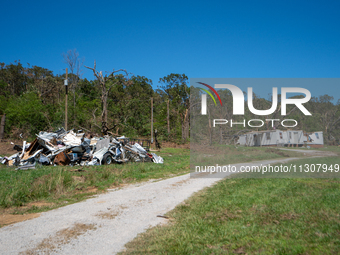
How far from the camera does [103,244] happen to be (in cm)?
461

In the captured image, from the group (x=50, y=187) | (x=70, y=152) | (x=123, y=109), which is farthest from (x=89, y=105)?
(x=50, y=187)

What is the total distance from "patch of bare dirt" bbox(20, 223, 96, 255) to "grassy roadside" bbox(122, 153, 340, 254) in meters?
1.18

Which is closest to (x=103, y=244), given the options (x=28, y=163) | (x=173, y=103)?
(x=28, y=163)

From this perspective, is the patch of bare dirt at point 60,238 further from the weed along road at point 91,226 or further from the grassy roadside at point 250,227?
the grassy roadside at point 250,227

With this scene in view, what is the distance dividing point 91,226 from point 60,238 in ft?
2.58

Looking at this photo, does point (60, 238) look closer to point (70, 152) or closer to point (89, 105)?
point (70, 152)

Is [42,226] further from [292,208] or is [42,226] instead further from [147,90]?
[147,90]

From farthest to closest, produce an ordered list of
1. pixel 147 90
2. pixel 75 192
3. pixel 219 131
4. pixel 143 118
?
1. pixel 147 90
2. pixel 143 118
3. pixel 219 131
4. pixel 75 192

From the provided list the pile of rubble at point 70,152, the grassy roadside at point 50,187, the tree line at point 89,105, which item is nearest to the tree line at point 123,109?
the tree line at point 89,105

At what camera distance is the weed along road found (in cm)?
448

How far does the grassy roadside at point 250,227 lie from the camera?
13.9 feet

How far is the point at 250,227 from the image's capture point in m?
5.09

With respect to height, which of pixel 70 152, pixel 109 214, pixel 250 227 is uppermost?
pixel 70 152

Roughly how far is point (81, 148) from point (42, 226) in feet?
38.8
